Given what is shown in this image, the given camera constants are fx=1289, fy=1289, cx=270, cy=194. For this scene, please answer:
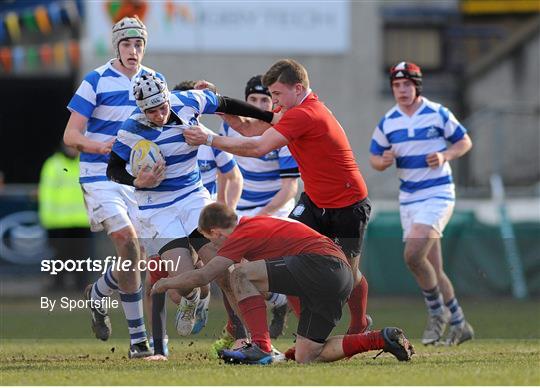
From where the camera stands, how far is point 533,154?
21.1 metres

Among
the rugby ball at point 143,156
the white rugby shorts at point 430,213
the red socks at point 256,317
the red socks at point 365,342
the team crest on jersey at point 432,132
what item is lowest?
the red socks at point 365,342

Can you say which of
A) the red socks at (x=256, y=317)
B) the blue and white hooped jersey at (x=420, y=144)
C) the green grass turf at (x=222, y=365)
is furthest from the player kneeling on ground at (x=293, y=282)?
the blue and white hooped jersey at (x=420, y=144)

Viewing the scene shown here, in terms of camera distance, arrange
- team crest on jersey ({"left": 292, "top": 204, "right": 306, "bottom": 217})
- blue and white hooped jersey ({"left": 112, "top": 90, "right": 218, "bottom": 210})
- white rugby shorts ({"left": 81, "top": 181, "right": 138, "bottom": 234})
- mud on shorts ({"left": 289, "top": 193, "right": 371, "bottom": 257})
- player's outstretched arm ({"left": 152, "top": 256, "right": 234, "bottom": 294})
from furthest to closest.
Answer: white rugby shorts ({"left": 81, "top": 181, "right": 138, "bottom": 234})
team crest on jersey ({"left": 292, "top": 204, "right": 306, "bottom": 217})
mud on shorts ({"left": 289, "top": 193, "right": 371, "bottom": 257})
blue and white hooped jersey ({"left": 112, "top": 90, "right": 218, "bottom": 210})
player's outstretched arm ({"left": 152, "top": 256, "right": 234, "bottom": 294})

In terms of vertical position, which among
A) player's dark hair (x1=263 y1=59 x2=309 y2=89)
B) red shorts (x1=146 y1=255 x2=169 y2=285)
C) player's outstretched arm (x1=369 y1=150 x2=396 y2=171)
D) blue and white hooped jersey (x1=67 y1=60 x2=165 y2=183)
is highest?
player's dark hair (x1=263 y1=59 x2=309 y2=89)

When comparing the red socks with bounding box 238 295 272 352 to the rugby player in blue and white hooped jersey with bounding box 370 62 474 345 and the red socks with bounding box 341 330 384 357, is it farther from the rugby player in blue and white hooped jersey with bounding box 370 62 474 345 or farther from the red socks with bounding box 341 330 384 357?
the rugby player in blue and white hooped jersey with bounding box 370 62 474 345

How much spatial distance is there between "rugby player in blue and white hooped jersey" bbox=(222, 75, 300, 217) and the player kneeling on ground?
2.51 m

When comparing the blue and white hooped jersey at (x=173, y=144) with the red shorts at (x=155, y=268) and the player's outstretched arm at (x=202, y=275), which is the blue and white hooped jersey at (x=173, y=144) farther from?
the player's outstretched arm at (x=202, y=275)

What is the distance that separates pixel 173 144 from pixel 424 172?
125 inches

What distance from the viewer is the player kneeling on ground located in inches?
333

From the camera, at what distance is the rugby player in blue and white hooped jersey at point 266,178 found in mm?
11094

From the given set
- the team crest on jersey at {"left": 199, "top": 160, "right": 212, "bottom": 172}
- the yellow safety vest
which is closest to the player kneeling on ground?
the team crest on jersey at {"left": 199, "top": 160, "right": 212, "bottom": 172}

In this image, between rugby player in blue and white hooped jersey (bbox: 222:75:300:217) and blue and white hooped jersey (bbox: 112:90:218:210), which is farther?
rugby player in blue and white hooped jersey (bbox: 222:75:300:217)

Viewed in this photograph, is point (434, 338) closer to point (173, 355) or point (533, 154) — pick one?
point (173, 355)

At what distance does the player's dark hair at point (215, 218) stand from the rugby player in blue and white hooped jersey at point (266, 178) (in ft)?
8.99
